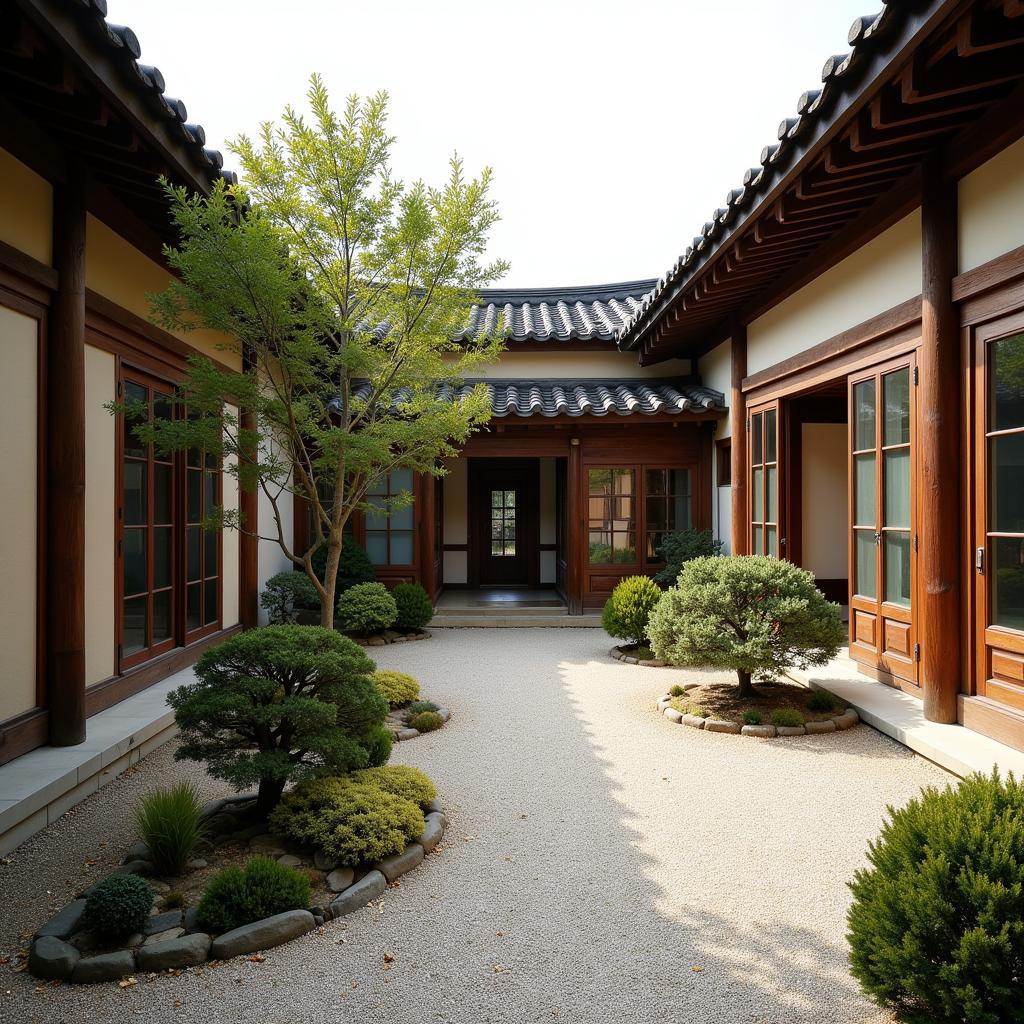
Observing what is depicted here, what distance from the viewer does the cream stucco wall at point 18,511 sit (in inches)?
168

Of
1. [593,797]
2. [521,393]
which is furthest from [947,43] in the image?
[521,393]

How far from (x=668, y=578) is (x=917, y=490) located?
4.64m

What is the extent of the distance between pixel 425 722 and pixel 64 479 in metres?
2.88

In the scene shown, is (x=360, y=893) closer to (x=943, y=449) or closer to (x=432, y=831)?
(x=432, y=831)

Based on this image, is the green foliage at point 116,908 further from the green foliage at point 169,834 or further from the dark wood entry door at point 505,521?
the dark wood entry door at point 505,521

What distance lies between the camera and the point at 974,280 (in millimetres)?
4680

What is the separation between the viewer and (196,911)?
9.46ft

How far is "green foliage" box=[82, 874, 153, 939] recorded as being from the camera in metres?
2.71

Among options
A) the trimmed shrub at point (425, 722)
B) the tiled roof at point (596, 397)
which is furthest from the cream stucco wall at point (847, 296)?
the trimmed shrub at point (425, 722)

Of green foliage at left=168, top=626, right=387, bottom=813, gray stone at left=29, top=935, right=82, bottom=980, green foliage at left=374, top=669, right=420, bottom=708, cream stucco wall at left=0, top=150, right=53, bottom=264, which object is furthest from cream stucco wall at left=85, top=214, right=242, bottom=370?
gray stone at left=29, top=935, right=82, bottom=980

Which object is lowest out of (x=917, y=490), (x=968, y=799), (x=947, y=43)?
(x=968, y=799)

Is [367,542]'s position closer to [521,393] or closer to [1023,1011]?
[521,393]

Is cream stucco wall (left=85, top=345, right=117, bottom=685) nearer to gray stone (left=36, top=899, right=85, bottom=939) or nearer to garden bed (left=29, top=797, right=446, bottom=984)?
garden bed (left=29, top=797, right=446, bottom=984)

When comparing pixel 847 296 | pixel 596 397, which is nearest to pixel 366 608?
pixel 596 397
